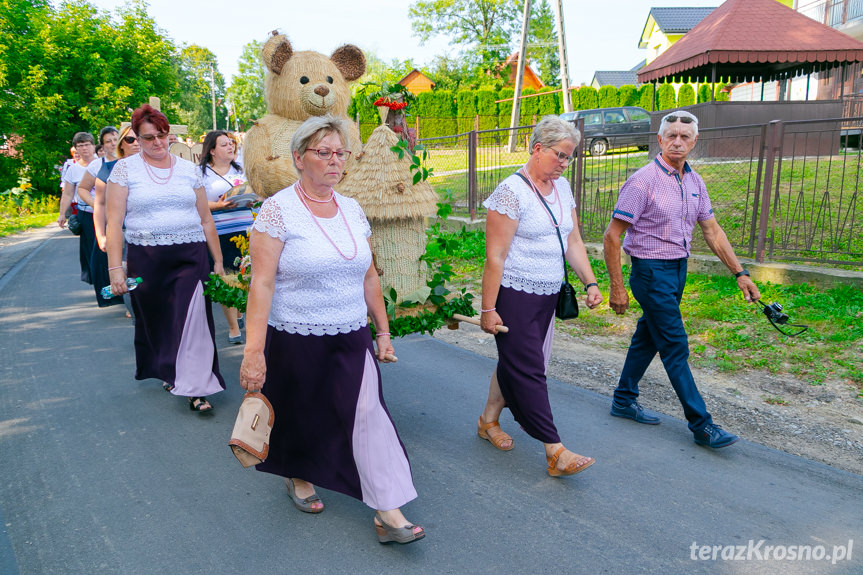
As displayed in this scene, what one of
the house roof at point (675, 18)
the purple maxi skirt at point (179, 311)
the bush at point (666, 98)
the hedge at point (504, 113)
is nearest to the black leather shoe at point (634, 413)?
the purple maxi skirt at point (179, 311)

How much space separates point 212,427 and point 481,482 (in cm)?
199

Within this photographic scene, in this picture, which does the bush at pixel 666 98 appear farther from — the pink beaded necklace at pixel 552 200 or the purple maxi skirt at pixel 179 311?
the purple maxi skirt at pixel 179 311

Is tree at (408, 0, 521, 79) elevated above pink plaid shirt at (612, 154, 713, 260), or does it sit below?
above

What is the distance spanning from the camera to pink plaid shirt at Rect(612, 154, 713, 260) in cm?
390

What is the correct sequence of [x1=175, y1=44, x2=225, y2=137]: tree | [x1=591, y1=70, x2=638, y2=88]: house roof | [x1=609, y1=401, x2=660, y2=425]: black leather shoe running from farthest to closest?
[x1=175, y1=44, x2=225, y2=137]: tree → [x1=591, y1=70, x2=638, y2=88]: house roof → [x1=609, y1=401, x2=660, y2=425]: black leather shoe

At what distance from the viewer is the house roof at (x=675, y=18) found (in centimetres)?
4291

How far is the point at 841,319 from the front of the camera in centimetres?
598

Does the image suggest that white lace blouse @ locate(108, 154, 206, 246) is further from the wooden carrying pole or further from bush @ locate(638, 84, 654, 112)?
bush @ locate(638, 84, 654, 112)

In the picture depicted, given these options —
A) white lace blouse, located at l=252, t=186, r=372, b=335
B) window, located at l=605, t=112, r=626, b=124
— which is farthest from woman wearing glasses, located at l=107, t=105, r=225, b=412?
window, located at l=605, t=112, r=626, b=124

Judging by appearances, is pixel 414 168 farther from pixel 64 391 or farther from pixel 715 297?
pixel 715 297

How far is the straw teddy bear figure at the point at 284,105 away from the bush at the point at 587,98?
2970cm

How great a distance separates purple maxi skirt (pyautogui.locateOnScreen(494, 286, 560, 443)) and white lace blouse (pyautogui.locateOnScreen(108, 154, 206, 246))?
2.47 meters

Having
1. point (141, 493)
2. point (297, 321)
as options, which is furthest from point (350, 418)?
point (141, 493)

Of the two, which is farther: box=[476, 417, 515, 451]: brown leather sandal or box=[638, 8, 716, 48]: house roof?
box=[638, 8, 716, 48]: house roof
